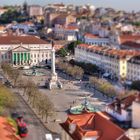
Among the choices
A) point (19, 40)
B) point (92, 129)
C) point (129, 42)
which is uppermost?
point (92, 129)

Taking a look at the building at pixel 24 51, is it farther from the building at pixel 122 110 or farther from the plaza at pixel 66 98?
the building at pixel 122 110

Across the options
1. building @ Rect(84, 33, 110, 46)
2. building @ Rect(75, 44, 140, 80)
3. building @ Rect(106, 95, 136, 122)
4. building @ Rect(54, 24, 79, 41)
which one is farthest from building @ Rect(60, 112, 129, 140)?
building @ Rect(54, 24, 79, 41)

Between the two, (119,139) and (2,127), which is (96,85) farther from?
(119,139)

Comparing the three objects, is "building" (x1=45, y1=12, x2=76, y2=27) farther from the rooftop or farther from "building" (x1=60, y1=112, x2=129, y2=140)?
"building" (x1=60, y1=112, x2=129, y2=140)

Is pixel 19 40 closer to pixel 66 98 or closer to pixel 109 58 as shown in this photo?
pixel 109 58

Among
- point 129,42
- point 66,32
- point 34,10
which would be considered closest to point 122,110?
point 129,42

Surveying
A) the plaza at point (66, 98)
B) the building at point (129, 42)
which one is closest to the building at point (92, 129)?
the plaza at point (66, 98)

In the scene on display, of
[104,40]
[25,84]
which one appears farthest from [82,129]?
[104,40]
